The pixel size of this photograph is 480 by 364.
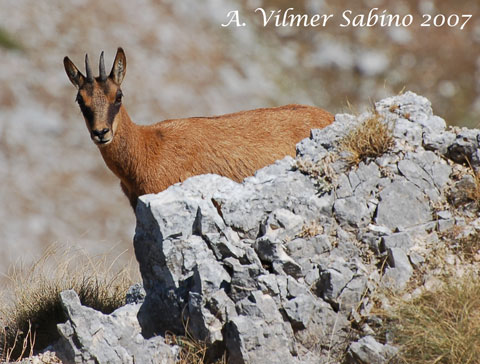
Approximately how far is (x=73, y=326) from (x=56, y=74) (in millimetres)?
17421

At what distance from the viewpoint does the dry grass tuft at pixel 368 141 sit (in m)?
7.11

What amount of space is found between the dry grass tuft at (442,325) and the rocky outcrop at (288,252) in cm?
25

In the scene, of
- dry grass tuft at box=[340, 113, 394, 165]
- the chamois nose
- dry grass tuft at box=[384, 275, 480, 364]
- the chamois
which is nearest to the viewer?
dry grass tuft at box=[384, 275, 480, 364]

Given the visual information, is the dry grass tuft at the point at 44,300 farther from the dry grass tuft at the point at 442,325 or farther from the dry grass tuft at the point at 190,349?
the dry grass tuft at the point at 442,325

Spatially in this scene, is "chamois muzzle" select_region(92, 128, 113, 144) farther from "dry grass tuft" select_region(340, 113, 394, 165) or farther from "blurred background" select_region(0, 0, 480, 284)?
"blurred background" select_region(0, 0, 480, 284)

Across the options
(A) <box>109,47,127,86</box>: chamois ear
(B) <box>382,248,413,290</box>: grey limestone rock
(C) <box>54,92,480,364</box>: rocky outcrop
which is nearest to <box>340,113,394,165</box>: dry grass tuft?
(C) <box>54,92,480,364</box>: rocky outcrop

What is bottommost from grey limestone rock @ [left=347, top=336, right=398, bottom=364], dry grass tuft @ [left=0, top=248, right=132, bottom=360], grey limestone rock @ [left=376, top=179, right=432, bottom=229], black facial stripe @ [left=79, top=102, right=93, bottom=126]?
grey limestone rock @ [left=347, top=336, right=398, bottom=364]

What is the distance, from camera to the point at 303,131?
1014 centimetres

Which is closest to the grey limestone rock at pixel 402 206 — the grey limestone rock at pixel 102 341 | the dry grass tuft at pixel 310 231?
the dry grass tuft at pixel 310 231

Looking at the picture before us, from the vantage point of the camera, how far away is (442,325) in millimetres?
5645

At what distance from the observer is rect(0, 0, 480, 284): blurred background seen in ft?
67.7

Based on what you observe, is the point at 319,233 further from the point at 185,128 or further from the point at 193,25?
the point at 193,25

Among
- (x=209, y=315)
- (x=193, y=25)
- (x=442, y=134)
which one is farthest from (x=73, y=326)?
(x=193, y=25)

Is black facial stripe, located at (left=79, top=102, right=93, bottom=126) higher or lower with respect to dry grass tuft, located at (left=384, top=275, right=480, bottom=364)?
higher
